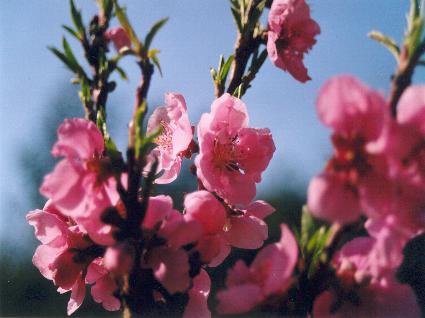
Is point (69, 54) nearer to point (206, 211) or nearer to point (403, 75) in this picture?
point (206, 211)

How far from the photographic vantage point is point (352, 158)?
731 millimetres

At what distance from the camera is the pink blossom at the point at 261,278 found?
76 cm

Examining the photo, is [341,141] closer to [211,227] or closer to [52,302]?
[211,227]

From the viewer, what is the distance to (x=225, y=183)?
3.70 feet

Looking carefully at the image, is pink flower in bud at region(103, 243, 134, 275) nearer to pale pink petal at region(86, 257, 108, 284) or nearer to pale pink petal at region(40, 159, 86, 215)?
pale pink petal at region(40, 159, 86, 215)

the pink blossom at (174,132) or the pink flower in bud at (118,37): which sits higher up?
the pink flower in bud at (118,37)

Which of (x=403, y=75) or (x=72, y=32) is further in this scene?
(x=72, y=32)

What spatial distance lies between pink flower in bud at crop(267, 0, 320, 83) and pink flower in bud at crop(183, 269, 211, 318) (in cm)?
50

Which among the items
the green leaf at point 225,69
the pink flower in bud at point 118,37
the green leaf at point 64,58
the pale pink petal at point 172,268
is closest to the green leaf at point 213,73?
the green leaf at point 225,69

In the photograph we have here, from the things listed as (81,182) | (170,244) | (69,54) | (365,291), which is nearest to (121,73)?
(69,54)

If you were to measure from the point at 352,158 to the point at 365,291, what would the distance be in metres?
0.23

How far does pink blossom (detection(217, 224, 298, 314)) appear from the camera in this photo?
76 centimetres

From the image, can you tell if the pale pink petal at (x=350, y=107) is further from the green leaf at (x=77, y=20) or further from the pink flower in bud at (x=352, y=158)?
the green leaf at (x=77, y=20)

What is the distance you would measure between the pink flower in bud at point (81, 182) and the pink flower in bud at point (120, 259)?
7 cm
